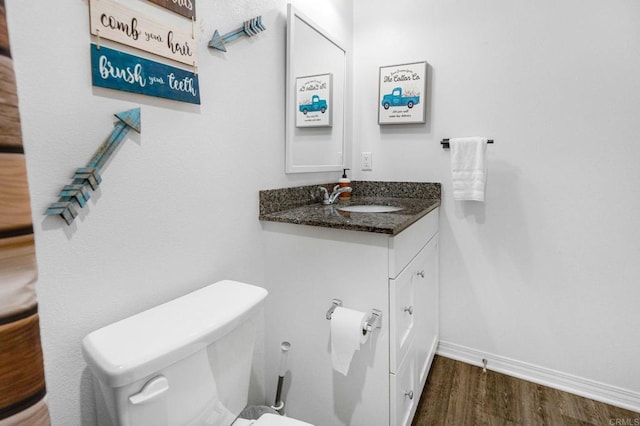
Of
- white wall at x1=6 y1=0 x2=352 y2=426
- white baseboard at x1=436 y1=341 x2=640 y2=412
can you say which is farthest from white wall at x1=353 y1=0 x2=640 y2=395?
white wall at x1=6 y1=0 x2=352 y2=426

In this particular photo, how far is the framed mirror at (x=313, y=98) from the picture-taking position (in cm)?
150

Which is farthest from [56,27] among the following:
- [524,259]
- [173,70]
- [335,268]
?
[524,259]

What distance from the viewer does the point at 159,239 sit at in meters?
0.99

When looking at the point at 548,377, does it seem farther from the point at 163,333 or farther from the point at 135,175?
the point at 135,175

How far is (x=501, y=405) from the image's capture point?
5.13 feet

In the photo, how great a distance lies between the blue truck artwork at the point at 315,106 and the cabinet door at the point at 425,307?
88cm

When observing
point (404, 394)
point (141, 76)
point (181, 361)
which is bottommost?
point (404, 394)

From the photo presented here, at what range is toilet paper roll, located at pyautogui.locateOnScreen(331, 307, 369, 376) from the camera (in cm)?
108

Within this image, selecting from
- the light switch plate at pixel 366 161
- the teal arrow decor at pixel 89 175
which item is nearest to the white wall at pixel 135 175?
the teal arrow decor at pixel 89 175

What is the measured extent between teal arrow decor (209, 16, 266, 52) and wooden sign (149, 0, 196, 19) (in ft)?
0.30

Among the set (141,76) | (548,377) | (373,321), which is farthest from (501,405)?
(141,76)

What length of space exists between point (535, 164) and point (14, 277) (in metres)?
1.98

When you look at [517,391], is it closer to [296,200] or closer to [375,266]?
[375,266]

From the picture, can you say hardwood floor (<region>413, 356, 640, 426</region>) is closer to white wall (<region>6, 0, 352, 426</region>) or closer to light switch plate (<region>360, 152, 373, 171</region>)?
white wall (<region>6, 0, 352, 426</region>)
